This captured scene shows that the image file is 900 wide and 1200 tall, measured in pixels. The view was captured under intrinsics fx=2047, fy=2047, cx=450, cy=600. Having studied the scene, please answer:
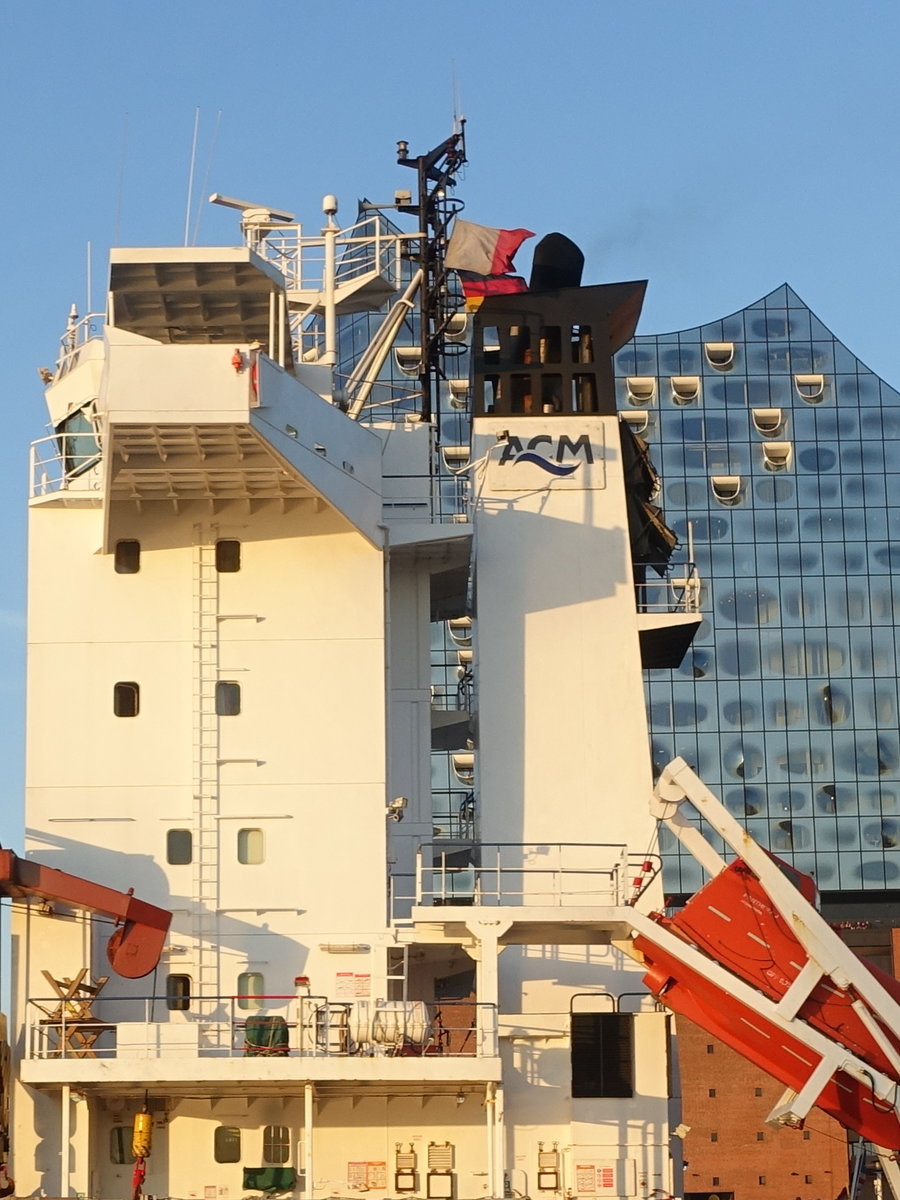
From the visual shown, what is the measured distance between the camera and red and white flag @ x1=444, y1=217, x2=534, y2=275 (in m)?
35.3

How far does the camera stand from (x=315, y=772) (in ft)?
98.9

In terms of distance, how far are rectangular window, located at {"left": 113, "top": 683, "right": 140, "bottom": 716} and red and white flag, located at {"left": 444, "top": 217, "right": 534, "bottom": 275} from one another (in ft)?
32.3

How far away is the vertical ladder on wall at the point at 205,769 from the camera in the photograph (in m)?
29.4

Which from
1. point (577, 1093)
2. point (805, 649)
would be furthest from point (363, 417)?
point (805, 649)

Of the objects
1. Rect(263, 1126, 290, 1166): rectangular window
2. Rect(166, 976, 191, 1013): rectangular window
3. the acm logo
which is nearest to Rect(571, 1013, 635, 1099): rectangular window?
Rect(263, 1126, 290, 1166): rectangular window

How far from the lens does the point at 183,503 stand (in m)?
30.9

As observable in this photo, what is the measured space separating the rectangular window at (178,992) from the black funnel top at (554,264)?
13424mm

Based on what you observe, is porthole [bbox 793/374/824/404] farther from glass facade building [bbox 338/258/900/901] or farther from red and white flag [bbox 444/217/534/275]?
red and white flag [bbox 444/217/534/275]

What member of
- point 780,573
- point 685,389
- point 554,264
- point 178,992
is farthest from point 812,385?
point 178,992

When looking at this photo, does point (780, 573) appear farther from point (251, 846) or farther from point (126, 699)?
point (251, 846)

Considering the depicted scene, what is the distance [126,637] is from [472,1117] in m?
8.66

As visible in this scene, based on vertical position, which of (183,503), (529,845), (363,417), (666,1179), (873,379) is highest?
(873,379)

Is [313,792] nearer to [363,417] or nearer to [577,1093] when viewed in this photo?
[577,1093]

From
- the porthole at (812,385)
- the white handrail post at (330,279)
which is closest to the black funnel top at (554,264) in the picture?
the white handrail post at (330,279)
